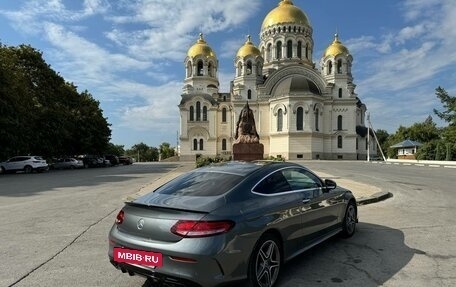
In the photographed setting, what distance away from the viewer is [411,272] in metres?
5.44

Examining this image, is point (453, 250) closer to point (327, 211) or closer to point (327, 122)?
point (327, 211)

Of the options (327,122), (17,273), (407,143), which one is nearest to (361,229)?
(17,273)

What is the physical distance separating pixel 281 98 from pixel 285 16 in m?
15.9

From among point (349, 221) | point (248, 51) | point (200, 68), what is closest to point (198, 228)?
point (349, 221)

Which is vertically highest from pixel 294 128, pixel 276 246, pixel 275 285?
pixel 294 128

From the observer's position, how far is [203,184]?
5.39 meters

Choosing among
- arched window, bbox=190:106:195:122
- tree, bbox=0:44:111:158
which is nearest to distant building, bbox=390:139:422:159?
arched window, bbox=190:106:195:122

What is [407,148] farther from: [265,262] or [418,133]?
[265,262]

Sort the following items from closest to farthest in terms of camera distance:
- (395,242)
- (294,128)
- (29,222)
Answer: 1. (395,242)
2. (29,222)
3. (294,128)

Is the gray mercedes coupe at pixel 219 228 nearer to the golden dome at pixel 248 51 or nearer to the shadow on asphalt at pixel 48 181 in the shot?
the shadow on asphalt at pixel 48 181

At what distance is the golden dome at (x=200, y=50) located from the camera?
2849 inches

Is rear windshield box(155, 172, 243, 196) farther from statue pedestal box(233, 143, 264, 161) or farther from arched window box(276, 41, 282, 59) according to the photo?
arched window box(276, 41, 282, 59)

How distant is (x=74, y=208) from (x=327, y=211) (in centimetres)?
754

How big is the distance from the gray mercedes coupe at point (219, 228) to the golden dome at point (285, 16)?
67.2 meters
